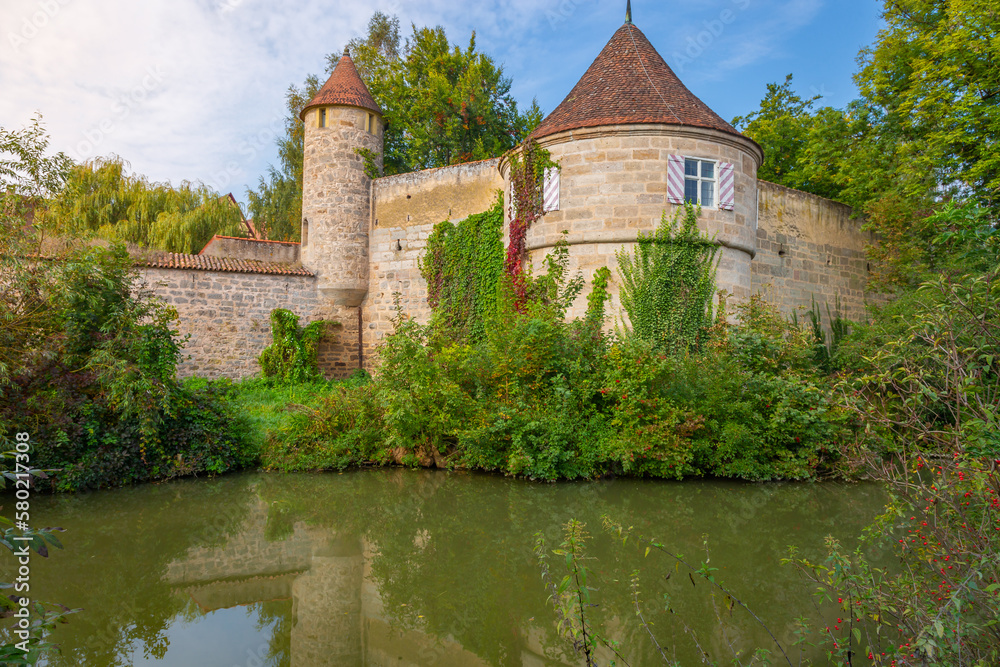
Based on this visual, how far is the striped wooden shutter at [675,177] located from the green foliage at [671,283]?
320mm

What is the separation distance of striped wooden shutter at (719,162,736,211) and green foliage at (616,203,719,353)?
584mm

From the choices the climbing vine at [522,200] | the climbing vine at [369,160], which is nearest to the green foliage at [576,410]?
the climbing vine at [522,200]

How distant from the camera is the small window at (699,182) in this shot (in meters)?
12.1

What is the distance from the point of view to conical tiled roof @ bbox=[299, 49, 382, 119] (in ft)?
56.7

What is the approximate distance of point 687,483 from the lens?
30.8ft

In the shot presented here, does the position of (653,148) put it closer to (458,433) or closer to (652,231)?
(652,231)

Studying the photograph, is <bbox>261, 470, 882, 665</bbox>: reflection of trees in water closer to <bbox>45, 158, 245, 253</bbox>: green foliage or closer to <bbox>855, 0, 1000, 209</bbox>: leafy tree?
<bbox>855, 0, 1000, 209</bbox>: leafy tree

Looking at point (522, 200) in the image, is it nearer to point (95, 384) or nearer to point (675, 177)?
point (675, 177)

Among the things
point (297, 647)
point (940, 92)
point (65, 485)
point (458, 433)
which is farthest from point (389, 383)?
point (940, 92)

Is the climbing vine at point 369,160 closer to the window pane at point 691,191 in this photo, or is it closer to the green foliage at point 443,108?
the green foliage at point 443,108

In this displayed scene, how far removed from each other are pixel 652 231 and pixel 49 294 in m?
9.37

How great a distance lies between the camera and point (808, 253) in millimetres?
15914

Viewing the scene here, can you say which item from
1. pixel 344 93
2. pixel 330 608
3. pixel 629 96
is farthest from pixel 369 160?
pixel 330 608

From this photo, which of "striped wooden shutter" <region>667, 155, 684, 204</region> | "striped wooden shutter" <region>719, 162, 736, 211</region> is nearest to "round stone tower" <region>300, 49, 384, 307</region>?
"striped wooden shutter" <region>667, 155, 684, 204</region>
